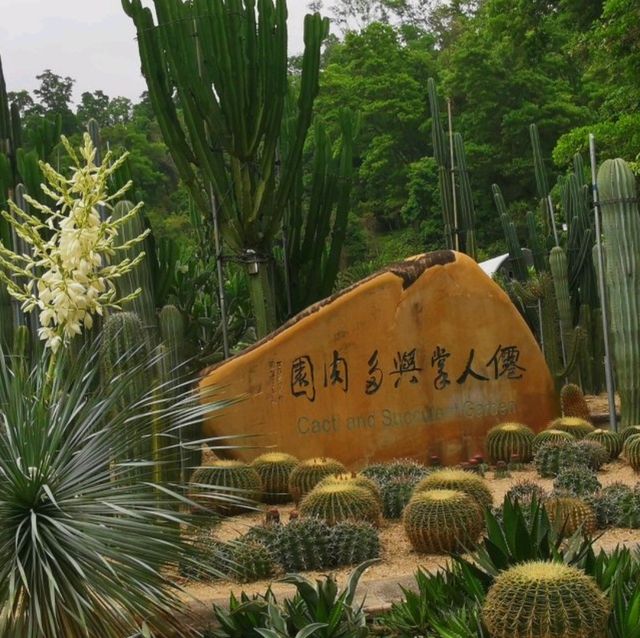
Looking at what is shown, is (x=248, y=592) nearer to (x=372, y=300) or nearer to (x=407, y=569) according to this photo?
(x=407, y=569)

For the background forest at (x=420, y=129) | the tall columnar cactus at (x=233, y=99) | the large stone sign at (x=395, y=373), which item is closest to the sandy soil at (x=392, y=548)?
the large stone sign at (x=395, y=373)

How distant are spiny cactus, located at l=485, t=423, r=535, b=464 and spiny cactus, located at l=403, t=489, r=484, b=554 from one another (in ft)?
9.53

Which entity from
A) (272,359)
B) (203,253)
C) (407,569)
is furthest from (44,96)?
(407,569)

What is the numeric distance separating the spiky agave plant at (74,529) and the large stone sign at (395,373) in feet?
16.7

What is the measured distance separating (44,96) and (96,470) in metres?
50.1

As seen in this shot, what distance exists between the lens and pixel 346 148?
1273 cm

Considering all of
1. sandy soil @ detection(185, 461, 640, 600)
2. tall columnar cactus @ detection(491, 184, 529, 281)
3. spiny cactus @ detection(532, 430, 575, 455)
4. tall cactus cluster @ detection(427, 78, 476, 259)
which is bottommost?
sandy soil @ detection(185, 461, 640, 600)

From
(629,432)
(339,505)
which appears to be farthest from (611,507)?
(629,432)

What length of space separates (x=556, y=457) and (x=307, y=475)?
2164 millimetres

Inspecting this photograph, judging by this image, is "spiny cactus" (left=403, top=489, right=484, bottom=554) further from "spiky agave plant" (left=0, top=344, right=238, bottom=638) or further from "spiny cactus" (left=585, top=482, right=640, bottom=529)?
"spiky agave plant" (left=0, top=344, right=238, bottom=638)

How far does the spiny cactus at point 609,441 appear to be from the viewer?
30.5 feet

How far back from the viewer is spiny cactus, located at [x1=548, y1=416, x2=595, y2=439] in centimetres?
956

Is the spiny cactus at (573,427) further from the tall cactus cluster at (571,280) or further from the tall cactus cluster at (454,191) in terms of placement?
the tall cactus cluster at (454,191)

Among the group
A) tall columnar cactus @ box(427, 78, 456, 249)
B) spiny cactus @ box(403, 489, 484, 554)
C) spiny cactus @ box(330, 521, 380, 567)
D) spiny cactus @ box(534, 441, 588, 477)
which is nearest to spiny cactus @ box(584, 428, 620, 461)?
spiny cactus @ box(534, 441, 588, 477)
